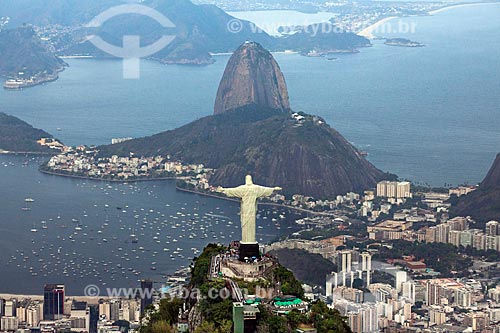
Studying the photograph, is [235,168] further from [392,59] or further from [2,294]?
[392,59]

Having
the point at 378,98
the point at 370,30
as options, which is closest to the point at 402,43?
the point at 370,30

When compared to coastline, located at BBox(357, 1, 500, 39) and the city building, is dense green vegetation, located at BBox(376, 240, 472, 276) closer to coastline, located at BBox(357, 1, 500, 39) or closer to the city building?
the city building

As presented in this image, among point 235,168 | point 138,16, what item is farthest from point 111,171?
point 138,16

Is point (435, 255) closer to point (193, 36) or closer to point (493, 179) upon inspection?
A: point (493, 179)

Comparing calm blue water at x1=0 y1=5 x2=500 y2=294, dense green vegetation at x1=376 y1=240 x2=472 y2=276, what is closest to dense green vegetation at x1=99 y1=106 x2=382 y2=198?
calm blue water at x1=0 y1=5 x2=500 y2=294

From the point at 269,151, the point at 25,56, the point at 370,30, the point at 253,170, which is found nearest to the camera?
the point at 253,170

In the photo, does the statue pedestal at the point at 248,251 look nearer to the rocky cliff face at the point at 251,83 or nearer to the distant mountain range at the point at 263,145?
the distant mountain range at the point at 263,145
